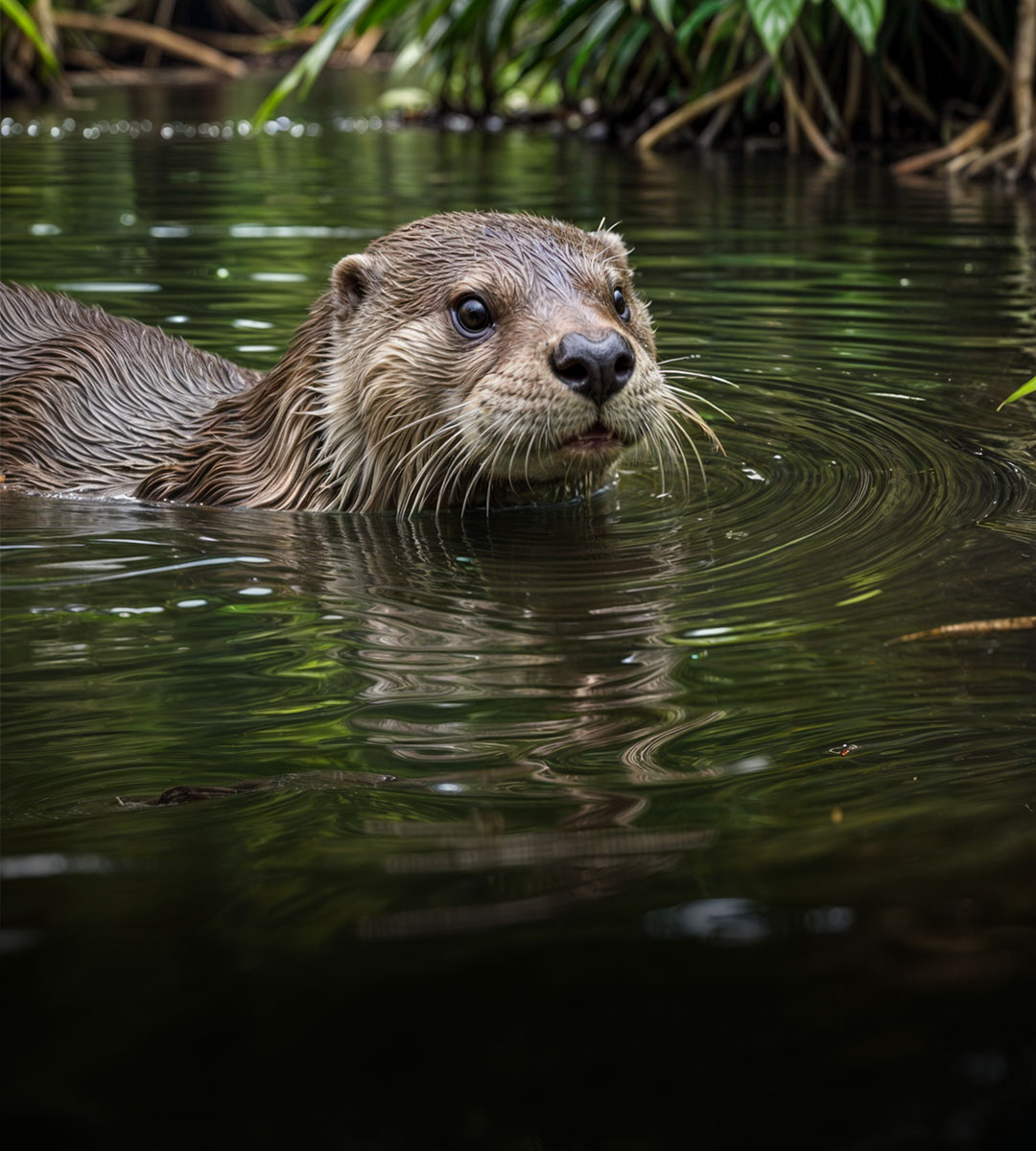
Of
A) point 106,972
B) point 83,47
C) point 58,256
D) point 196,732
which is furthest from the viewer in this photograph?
point 83,47

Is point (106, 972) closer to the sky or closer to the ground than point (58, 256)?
closer to the ground

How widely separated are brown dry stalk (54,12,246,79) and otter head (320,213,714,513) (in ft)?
61.4

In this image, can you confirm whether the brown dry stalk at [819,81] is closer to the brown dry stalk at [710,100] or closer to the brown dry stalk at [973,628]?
the brown dry stalk at [710,100]

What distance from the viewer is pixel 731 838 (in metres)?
1.95

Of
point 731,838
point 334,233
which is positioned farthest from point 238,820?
point 334,233

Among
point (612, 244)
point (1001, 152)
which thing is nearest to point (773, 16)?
point (1001, 152)

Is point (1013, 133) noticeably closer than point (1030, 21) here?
No

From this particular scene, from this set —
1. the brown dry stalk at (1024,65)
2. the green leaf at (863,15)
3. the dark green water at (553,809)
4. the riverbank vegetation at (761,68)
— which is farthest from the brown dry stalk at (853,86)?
the dark green water at (553,809)

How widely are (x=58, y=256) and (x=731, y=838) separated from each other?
20.2ft

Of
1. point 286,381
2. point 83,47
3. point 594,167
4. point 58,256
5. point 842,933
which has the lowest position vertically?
point 842,933

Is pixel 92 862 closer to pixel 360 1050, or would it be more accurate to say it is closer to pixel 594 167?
pixel 360 1050

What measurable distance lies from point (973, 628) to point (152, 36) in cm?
2233

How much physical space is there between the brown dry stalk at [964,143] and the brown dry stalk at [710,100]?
123 cm

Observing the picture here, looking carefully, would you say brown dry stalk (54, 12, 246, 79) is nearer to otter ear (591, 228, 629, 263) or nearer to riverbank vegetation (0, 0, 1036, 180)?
riverbank vegetation (0, 0, 1036, 180)
